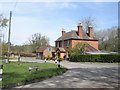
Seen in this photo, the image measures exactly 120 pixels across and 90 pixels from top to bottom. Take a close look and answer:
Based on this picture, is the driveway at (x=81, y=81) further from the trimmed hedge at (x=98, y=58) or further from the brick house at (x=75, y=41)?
the brick house at (x=75, y=41)

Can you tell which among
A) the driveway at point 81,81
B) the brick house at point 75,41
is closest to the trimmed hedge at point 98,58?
the brick house at point 75,41

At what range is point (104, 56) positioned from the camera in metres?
34.0

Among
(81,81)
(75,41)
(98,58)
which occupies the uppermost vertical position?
(75,41)

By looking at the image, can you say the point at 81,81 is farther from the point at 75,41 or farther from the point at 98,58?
the point at 75,41

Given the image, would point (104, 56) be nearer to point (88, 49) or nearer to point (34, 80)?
point (88, 49)

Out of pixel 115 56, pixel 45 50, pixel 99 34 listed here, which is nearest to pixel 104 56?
pixel 115 56

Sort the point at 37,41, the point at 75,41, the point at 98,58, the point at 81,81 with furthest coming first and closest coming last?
the point at 37,41 → the point at 75,41 → the point at 98,58 → the point at 81,81

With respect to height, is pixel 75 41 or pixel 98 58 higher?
pixel 75 41

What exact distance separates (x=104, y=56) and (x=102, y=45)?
3138cm

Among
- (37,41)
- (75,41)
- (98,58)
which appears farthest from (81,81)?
(37,41)

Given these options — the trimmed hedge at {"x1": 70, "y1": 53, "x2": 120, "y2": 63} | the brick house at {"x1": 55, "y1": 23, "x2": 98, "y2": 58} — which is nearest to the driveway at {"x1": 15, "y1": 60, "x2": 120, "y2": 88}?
the trimmed hedge at {"x1": 70, "y1": 53, "x2": 120, "y2": 63}

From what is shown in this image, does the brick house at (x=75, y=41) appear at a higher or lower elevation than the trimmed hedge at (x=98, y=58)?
higher

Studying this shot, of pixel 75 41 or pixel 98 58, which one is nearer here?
pixel 98 58

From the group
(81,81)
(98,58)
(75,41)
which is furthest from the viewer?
(75,41)
